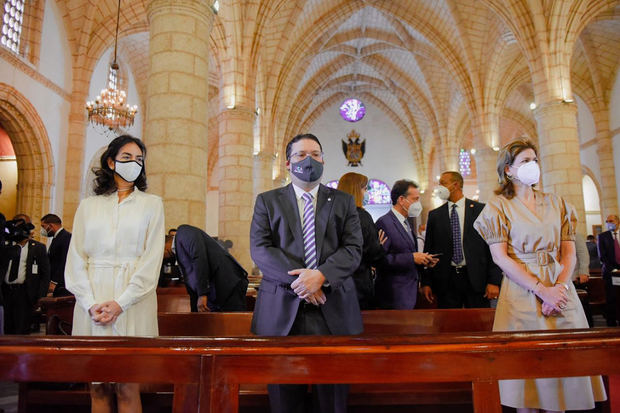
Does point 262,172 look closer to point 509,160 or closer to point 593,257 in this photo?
point 593,257

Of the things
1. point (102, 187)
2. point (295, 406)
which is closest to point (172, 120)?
point (102, 187)

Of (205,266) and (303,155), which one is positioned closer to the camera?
(303,155)

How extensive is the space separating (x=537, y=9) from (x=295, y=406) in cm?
1281

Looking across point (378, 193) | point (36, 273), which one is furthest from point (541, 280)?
point (378, 193)

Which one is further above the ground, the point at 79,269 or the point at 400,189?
the point at 400,189

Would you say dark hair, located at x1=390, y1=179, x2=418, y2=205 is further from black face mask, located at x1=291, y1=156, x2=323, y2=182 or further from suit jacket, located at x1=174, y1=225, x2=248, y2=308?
black face mask, located at x1=291, y1=156, x2=323, y2=182

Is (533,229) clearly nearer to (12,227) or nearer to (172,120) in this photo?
(172,120)

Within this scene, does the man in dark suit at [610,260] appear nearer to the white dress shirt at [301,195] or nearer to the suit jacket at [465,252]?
→ the suit jacket at [465,252]

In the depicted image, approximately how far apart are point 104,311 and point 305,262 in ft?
3.21

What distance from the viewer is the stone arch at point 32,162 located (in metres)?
10.5

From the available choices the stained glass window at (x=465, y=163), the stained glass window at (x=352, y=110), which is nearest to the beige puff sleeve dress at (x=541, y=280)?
the stained glass window at (x=352, y=110)

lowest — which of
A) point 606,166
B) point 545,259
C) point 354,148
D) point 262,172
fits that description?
point 545,259

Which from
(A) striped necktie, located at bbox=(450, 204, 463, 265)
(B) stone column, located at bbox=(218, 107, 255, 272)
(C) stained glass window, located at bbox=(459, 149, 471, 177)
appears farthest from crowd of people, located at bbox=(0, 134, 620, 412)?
(C) stained glass window, located at bbox=(459, 149, 471, 177)

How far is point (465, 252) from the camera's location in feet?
11.7
